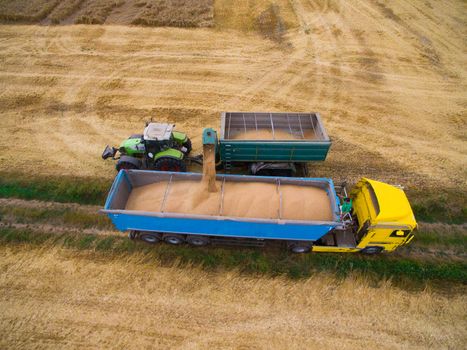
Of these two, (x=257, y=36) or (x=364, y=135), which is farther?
(x=257, y=36)

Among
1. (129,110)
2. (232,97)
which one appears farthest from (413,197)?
(129,110)

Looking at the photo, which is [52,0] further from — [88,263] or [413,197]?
[413,197]

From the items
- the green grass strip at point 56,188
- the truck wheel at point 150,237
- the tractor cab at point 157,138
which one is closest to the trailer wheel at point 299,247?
the truck wheel at point 150,237

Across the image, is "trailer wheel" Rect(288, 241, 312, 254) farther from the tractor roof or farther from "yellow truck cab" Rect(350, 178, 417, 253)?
the tractor roof

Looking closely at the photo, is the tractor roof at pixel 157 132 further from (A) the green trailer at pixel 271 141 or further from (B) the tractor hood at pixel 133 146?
(A) the green trailer at pixel 271 141

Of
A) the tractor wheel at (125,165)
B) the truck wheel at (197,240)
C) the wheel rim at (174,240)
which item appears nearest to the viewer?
the truck wheel at (197,240)

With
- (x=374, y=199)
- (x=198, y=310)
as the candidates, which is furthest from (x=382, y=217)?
(x=198, y=310)
